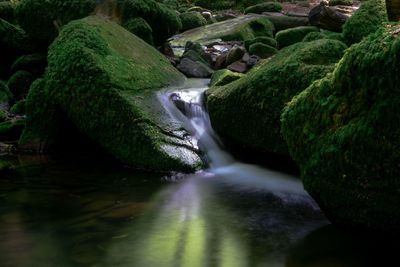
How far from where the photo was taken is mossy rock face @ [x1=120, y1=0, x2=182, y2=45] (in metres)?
11.5

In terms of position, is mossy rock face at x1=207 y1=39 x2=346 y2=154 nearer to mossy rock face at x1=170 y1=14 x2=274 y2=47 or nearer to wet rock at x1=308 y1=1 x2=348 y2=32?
wet rock at x1=308 y1=1 x2=348 y2=32

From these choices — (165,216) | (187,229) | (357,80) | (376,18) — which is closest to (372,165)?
(357,80)

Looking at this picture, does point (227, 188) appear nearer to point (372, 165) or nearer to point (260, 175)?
point (260, 175)

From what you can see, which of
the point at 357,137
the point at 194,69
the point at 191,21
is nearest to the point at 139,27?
the point at 194,69

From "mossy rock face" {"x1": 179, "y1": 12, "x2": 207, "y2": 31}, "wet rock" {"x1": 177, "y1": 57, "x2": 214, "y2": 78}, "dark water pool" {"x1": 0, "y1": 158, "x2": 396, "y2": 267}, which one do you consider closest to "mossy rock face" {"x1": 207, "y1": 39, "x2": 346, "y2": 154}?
"dark water pool" {"x1": 0, "y1": 158, "x2": 396, "y2": 267}

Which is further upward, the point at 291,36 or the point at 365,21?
the point at 291,36

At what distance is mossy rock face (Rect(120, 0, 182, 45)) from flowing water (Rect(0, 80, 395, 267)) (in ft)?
17.4

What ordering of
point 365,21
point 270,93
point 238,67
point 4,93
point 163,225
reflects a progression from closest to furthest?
point 163,225 < point 270,93 < point 365,21 < point 238,67 < point 4,93

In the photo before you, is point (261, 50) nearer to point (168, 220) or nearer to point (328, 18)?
point (328, 18)

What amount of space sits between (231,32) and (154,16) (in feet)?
14.3

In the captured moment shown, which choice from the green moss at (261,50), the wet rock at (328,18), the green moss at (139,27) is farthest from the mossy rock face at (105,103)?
the wet rock at (328,18)

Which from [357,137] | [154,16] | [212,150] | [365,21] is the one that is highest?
[154,16]

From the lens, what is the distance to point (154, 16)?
474 inches

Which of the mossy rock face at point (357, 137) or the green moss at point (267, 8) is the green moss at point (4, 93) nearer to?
the mossy rock face at point (357, 137)
